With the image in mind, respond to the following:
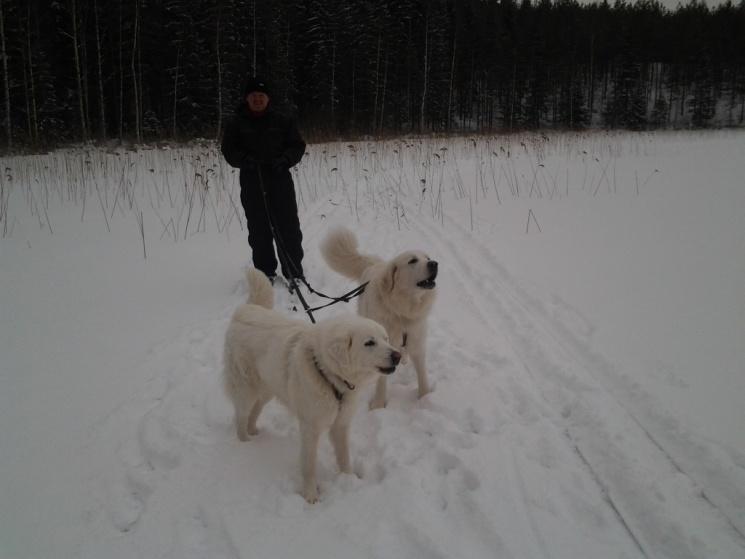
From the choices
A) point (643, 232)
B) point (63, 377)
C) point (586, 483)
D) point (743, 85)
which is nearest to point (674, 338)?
point (586, 483)

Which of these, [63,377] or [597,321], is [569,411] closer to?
[597,321]

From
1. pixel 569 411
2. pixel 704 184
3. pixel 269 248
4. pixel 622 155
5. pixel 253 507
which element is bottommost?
pixel 253 507

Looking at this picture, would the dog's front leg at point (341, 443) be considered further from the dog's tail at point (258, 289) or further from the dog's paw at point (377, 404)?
the dog's tail at point (258, 289)

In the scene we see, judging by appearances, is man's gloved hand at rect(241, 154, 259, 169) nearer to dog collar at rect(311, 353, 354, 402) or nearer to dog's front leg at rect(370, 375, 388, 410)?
dog's front leg at rect(370, 375, 388, 410)

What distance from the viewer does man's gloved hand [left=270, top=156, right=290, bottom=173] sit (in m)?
4.79

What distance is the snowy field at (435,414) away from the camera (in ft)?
6.25

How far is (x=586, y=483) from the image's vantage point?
212 centimetres

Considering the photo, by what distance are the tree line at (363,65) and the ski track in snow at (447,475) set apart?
1553cm

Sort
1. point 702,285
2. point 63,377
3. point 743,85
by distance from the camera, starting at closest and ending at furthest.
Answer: point 63,377
point 702,285
point 743,85

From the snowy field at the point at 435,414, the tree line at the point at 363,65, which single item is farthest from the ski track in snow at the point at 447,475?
the tree line at the point at 363,65

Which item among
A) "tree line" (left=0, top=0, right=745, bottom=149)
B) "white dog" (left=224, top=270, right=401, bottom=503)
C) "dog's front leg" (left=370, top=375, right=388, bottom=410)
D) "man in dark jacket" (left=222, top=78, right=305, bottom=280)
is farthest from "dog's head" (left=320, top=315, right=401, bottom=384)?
"tree line" (left=0, top=0, right=745, bottom=149)

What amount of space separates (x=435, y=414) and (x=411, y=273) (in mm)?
1009

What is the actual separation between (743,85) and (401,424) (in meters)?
58.4

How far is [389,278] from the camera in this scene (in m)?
3.06
